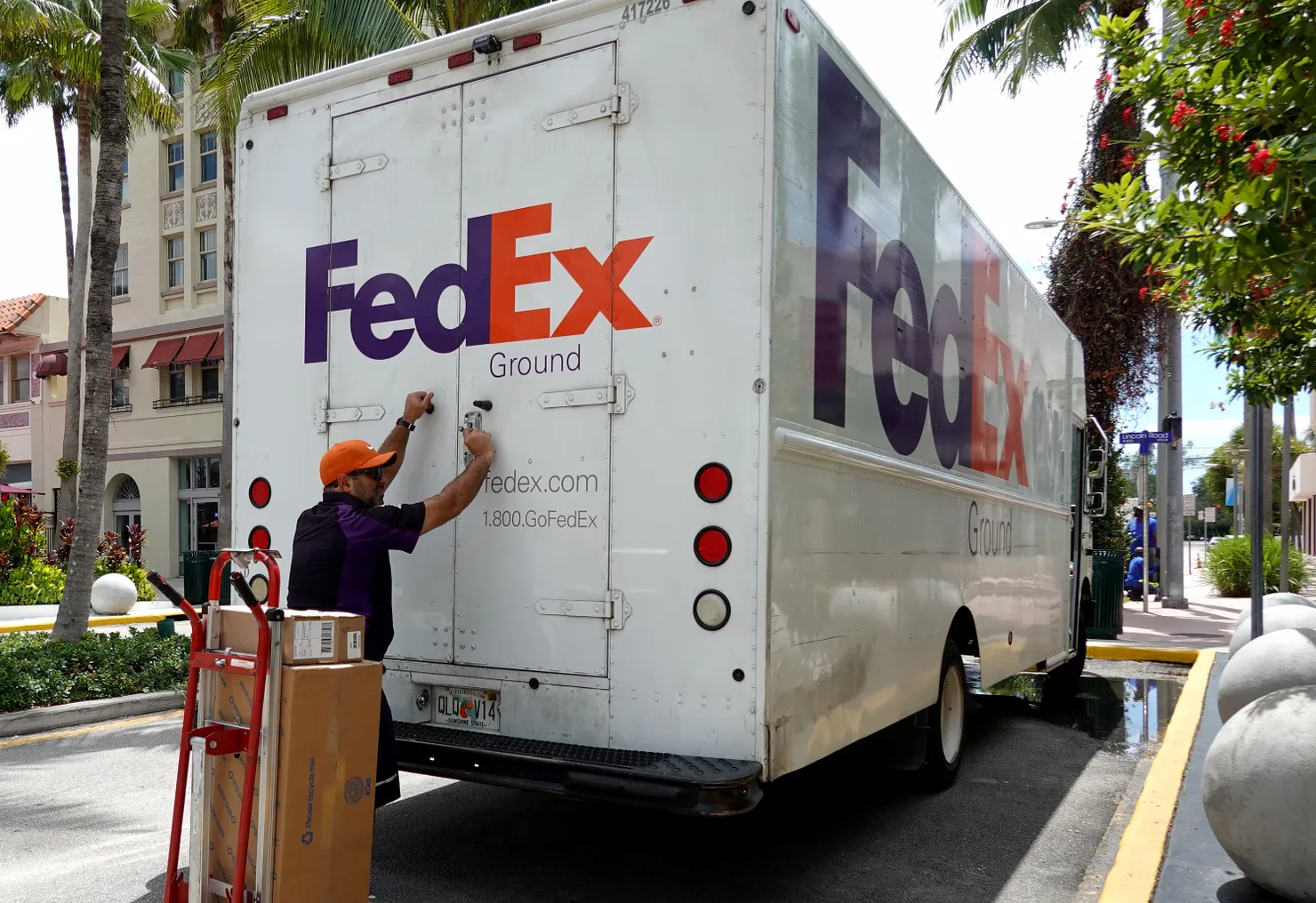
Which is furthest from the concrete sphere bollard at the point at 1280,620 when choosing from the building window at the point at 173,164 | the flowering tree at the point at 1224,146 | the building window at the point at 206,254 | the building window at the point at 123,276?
the building window at the point at 123,276

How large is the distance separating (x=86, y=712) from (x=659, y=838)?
5516 mm

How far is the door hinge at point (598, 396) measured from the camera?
15.1ft

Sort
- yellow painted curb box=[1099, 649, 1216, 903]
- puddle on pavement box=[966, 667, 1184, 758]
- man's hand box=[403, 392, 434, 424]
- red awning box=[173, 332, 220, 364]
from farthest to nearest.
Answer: red awning box=[173, 332, 220, 364] < puddle on pavement box=[966, 667, 1184, 758] < man's hand box=[403, 392, 434, 424] < yellow painted curb box=[1099, 649, 1216, 903]

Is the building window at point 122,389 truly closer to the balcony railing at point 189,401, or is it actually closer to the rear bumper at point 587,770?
the balcony railing at point 189,401

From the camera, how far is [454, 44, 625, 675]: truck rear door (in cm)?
468

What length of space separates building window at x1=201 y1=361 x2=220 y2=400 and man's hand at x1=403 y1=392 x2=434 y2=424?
29432 mm

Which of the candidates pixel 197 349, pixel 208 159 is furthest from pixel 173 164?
pixel 197 349

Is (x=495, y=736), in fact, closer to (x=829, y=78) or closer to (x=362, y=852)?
(x=362, y=852)

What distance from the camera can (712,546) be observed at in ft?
14.3

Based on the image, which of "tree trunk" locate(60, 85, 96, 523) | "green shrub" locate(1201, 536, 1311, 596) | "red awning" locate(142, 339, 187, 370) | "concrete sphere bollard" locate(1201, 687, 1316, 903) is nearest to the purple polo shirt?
"concrete sphere bollard" locate(1201, 687, 1316, 903)

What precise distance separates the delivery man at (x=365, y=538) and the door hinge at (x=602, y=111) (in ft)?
4.49

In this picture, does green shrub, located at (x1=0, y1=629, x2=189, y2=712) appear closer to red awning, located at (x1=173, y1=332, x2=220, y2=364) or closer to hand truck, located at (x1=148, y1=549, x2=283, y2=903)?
hand truck, located at (x1=148, y1=549, x2=283, y2=903)

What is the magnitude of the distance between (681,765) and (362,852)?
1166mm

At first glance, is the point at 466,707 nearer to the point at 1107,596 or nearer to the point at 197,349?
the point at 1107,596
